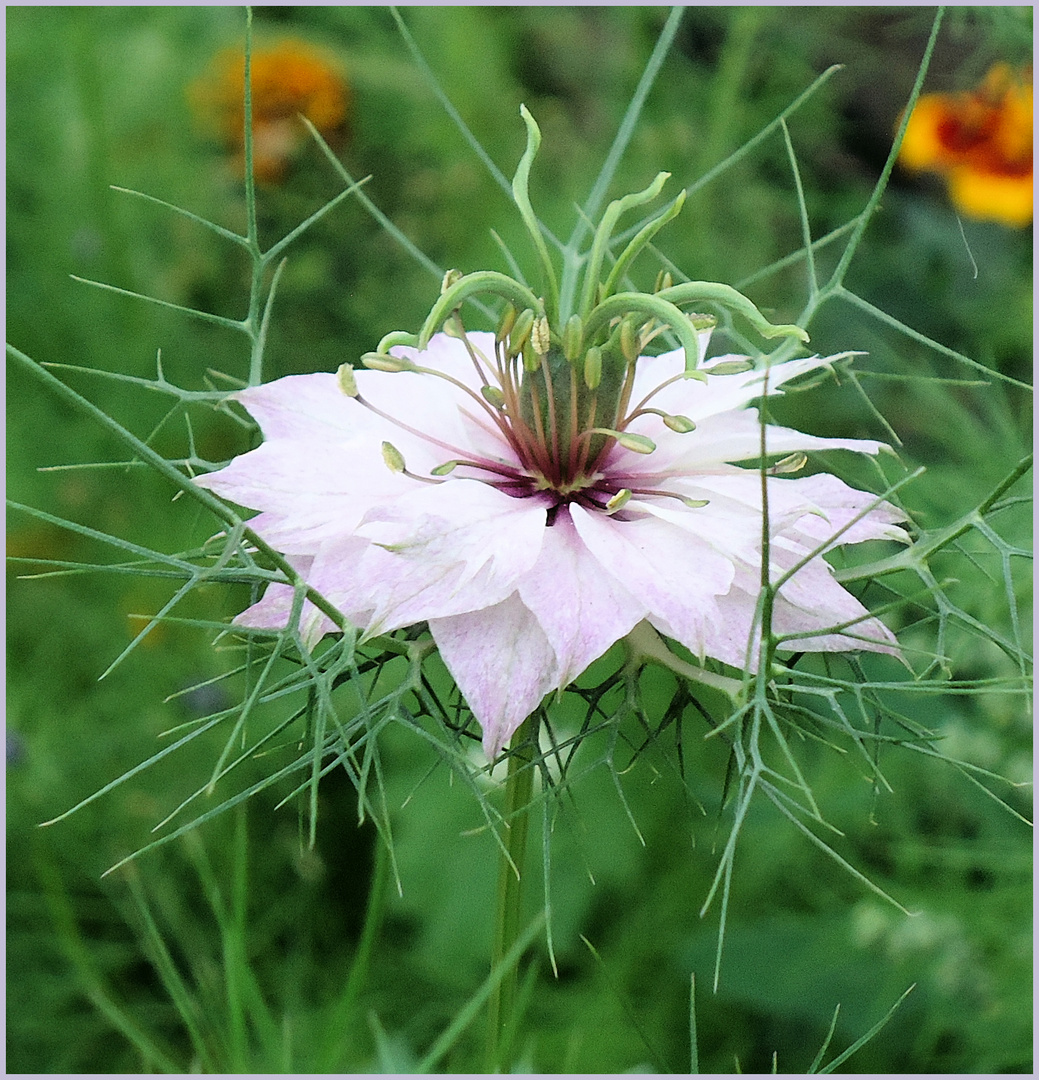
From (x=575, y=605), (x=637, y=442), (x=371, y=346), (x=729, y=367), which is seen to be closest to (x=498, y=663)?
(x=575, y=605)

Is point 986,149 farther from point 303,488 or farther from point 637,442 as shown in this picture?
point 303,488

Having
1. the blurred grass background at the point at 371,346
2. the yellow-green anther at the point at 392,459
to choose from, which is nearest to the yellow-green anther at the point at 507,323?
the yellow-green anther at the point at 392,459

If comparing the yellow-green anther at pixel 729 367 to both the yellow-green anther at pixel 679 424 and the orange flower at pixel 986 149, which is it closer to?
the yellow-green anther at pixel 679 424

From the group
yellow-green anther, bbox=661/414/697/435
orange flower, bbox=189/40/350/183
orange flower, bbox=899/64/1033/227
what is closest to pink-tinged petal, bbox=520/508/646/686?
yellow-green anther, bbox=661/414/697/435

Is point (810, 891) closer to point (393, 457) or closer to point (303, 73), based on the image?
point (393, 457)

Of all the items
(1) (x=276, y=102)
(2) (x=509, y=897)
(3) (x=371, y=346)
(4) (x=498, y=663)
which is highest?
(4) (x=498, y=663)

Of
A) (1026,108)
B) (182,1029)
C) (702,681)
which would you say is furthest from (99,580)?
(1026,108)

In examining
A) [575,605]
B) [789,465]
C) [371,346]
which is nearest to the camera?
[575,605]

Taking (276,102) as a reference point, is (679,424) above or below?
above
